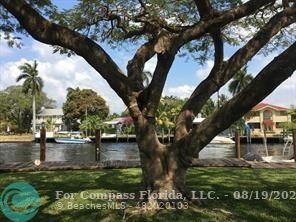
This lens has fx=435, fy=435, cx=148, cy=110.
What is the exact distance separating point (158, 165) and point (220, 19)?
9.41 feet

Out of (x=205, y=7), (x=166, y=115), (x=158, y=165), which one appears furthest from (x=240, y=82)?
(x=158, y=165)

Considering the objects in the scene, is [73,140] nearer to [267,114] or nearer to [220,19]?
[267,114]

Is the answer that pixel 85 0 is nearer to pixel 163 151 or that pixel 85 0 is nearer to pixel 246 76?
pixel 163 151

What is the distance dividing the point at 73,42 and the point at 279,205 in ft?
16.0

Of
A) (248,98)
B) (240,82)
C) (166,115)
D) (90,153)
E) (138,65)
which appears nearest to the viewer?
(248,98)

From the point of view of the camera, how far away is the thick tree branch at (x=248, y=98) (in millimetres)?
6738

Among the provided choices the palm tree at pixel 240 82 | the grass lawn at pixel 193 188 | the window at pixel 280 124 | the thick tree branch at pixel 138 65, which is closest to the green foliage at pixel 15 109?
the palm tree at pixel 240 82

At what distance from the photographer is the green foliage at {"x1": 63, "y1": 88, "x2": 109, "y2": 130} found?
83.2 meters

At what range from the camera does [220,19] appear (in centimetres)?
785

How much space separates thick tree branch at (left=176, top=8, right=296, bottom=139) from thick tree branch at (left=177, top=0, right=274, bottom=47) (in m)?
0.50

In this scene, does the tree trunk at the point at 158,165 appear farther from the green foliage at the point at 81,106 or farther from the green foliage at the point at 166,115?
the green foliage at the point at 81,106

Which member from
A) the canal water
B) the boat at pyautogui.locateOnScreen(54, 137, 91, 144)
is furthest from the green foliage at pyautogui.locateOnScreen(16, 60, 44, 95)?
the canal water

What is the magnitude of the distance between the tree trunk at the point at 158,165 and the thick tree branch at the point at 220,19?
1724 mm

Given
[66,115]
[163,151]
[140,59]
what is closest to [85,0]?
[140,59]
